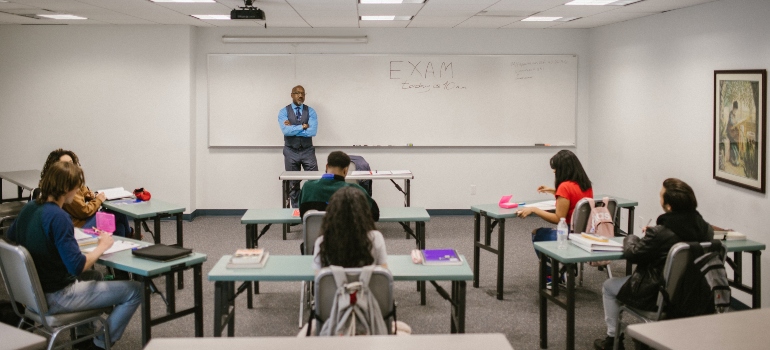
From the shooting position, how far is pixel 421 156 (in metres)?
8.80

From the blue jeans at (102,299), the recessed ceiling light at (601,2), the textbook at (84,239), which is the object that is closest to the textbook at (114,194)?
the textbook at (84,239)

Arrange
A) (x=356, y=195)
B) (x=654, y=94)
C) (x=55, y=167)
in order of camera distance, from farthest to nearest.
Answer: (x=654, y=94), (x=55, y=167), (x=356, y=195)

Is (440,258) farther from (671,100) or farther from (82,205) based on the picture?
(671,100)

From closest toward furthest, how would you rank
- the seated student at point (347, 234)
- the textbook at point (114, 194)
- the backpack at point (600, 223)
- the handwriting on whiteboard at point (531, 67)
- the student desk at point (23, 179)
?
1. the seated student at point (347, 234)
2. the backpack at point (600, 223)
3. the textbook at point (114, 194)
4. the student desk at point (23, 179)
5. the handwriting on whiteboard at point (531, 67)

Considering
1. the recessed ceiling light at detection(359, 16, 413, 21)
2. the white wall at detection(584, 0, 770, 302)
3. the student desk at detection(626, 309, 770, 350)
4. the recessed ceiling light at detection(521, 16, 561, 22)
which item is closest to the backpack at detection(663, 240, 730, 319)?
the student desk at detection(626, 309, 770, 350)

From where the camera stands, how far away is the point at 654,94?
22.3 feet

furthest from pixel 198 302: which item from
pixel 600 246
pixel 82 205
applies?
pixel 600 246

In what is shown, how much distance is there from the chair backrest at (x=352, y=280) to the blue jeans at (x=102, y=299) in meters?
1.39

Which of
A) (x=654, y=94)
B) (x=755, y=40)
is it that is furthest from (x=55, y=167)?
(x=654, y=94)

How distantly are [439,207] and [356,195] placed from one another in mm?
5740

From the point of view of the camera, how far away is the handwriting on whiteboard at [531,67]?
867 cm

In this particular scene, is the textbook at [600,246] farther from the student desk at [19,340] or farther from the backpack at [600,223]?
the student desk at [19,340]

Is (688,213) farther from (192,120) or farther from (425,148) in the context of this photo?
(192,120)

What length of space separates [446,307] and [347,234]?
84.1 inches
